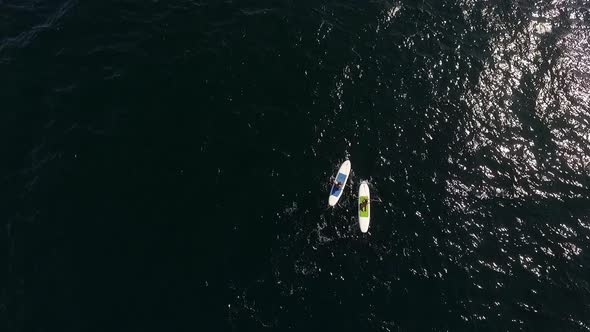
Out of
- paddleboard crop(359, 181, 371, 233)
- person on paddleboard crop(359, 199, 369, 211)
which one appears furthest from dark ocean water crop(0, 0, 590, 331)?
person on paddleboard crop(359, 199, 369, 211)

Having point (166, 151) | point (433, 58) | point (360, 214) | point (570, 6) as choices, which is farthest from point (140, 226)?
point (570, 6)

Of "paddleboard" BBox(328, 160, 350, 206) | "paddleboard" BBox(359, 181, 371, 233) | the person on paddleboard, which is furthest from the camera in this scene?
"paddleboard" BBox(328, 160, 350, 206)

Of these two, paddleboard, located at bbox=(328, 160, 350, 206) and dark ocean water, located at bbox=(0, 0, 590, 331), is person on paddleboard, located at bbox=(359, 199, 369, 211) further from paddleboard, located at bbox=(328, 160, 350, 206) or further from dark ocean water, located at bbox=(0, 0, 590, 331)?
paddleboard, located at bbox=(328, 160, 350, 206)

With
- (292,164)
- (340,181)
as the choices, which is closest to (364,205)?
(340,181)

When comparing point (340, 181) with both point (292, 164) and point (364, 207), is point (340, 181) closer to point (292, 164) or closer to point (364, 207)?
point (364, 207)

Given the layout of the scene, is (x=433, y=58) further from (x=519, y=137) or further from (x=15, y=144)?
(x=15, y=144)

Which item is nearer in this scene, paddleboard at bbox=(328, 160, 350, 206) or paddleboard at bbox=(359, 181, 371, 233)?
paddleboard at bbox=(359, 181, 371, 233)
